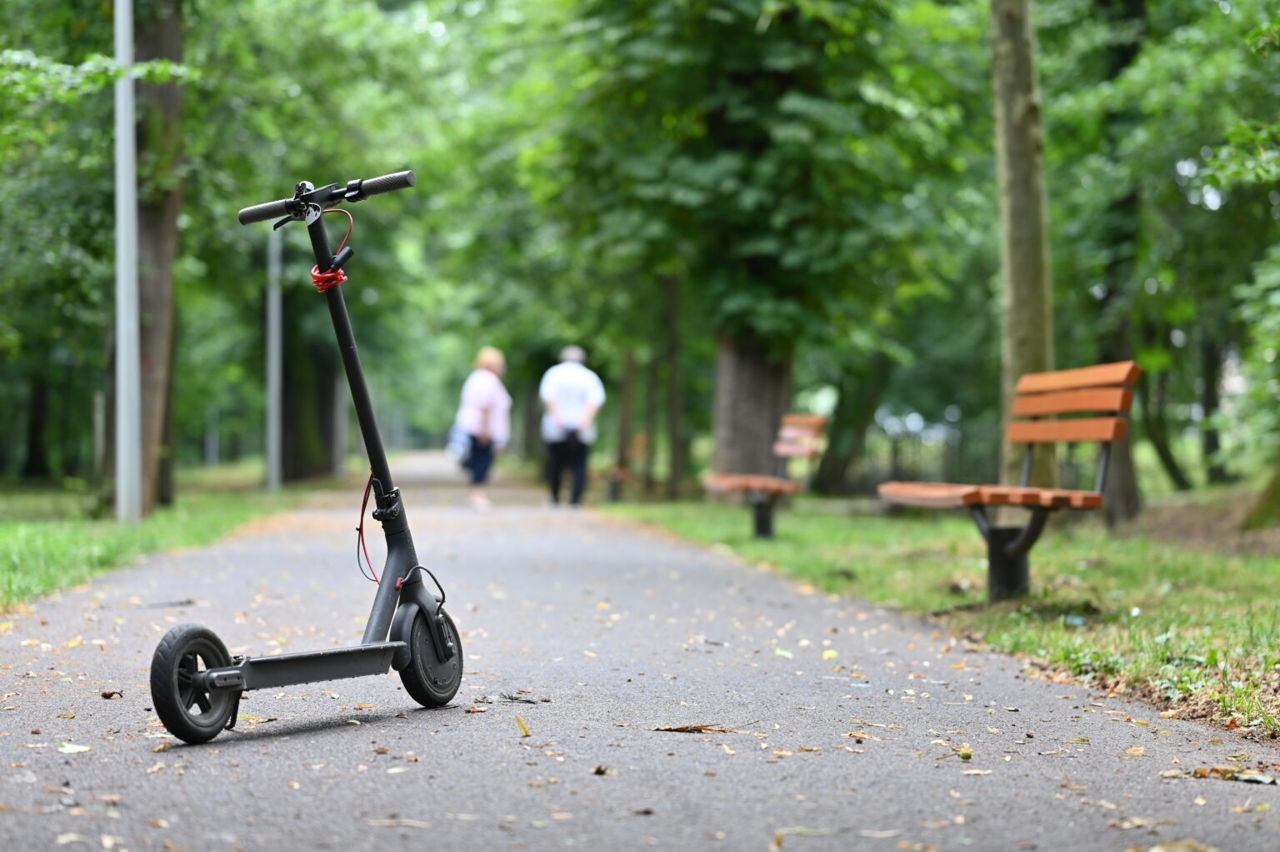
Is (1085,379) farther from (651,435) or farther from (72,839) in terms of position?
(651,435)

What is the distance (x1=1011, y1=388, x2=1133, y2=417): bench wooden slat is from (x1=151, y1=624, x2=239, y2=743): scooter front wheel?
5.05 m

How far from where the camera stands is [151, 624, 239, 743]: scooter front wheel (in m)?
4.43

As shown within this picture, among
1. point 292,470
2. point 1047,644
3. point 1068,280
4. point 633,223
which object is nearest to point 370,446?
point 1047,644

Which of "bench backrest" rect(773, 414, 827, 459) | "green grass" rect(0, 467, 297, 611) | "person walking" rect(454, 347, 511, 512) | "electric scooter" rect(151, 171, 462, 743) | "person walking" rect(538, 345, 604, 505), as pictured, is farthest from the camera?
"person walking" rect(538, 345, 604, 505)

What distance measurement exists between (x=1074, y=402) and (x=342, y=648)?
5381mm

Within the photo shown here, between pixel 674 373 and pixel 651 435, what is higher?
pixel 674 373

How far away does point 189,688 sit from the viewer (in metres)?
4.57

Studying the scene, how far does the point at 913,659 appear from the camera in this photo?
273 inches

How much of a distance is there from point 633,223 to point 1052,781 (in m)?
13.2

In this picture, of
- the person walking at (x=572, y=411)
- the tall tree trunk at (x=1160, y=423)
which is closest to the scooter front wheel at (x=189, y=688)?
the person walking at (x=572, y=411)

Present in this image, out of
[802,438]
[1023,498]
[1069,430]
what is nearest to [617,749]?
[1023,498]

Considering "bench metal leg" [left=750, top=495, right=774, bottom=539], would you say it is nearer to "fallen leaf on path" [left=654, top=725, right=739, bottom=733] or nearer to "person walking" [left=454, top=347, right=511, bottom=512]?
"person walking" [left=454, top=347, right=511, bottom=512]

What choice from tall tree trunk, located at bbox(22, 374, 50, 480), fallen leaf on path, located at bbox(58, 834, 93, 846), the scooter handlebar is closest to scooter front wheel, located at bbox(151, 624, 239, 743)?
fallen leaf on path, located at bbox(58, 834, 93, 846)

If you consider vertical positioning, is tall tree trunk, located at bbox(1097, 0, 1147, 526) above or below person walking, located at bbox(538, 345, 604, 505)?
above
